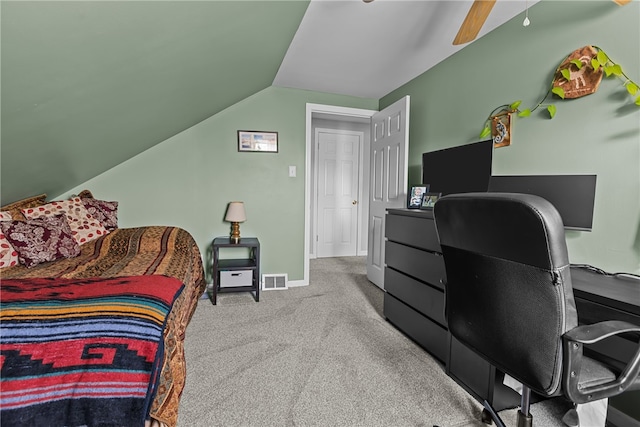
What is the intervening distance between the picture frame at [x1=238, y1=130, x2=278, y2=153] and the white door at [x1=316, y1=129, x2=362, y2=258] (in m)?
1.72

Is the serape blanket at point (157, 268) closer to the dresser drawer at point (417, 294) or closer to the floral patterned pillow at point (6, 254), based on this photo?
the floral patterned pillow at point (6, 254)

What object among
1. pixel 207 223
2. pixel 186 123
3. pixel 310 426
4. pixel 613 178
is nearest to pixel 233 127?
pixel 186 123

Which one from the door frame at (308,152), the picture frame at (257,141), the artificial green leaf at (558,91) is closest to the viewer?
the artificial green leaf at (558,91)

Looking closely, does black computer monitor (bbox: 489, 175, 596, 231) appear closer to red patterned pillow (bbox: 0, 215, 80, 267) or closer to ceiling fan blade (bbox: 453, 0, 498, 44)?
ceiling fan blade (bbox: 453, 0, 498, 44)

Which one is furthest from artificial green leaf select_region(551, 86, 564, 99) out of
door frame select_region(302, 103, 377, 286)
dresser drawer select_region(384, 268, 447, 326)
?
door frame select_region(302, 103, 377, 286)

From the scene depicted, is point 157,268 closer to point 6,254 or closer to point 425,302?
point 6,254

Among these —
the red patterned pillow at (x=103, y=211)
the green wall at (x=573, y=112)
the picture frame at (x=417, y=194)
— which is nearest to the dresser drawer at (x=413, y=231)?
the picture frame at (x=417, y=194)

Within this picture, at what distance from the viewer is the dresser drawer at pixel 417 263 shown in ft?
6.29

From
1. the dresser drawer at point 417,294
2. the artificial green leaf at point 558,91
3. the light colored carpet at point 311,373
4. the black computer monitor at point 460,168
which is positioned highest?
the artificial green leaf at point 558,91

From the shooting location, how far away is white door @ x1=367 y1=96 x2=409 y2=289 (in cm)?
293

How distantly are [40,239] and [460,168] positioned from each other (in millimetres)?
3037

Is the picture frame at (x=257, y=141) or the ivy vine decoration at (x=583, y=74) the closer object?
the ivy vine decoration at (x=583, y=74)

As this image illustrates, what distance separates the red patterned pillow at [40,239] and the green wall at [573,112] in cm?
317

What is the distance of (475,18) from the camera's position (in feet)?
4.46
